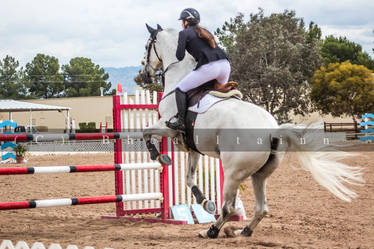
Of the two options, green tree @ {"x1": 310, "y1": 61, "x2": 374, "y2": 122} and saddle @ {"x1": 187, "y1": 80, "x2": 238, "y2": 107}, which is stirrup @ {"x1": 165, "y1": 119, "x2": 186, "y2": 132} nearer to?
saddle @ {"x1": 187, "y1": 80, "x2": 238, "y2": 107}

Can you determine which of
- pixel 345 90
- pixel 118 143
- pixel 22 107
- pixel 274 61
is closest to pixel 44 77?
pixel 22 107

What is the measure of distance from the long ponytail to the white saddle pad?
608 mm

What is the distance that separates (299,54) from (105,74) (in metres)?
65.4

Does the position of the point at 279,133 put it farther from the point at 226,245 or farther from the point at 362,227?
the point at 362,227

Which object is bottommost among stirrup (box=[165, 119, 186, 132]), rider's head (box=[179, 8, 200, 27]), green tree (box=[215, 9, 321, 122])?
stirrup (box=[165, 119, 186, 132])

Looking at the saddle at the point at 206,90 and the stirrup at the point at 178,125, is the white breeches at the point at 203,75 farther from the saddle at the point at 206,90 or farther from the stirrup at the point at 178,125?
the stirrup at the point at 178,125

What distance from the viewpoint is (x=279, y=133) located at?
191 inches

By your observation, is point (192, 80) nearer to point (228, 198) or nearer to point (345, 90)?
point (228, 198)

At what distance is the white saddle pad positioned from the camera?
16.9 feet

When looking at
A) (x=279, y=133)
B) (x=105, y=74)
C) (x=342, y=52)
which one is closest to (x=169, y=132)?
(x=279, y=133)

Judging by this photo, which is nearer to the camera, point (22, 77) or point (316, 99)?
point (316, 99)

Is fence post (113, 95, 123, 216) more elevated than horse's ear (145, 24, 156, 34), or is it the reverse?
horse's ear (145, 24, 156, 34)

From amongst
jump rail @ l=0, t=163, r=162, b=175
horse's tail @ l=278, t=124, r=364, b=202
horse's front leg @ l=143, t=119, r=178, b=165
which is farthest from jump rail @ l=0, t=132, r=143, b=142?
horse's tail @ l=278, t=124, r=364, b=202

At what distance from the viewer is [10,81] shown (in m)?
75.1
